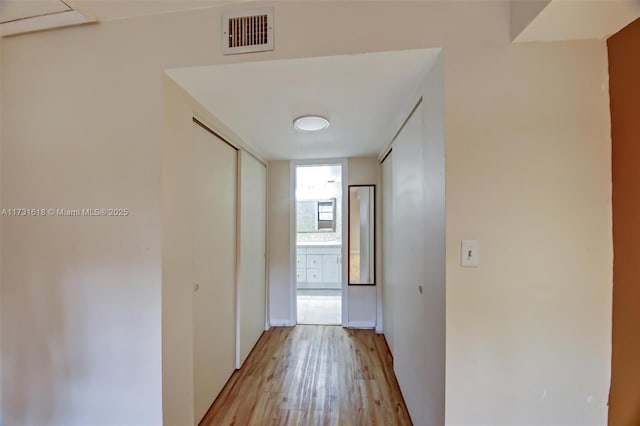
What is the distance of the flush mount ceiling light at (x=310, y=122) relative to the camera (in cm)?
170

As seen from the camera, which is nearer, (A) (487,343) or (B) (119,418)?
(A) (487,343)

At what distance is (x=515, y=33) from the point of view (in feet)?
3.34

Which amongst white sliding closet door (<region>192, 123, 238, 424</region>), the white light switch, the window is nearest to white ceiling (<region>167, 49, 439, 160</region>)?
white sliding closet door (<region>192, 123, 238, 424</region>)

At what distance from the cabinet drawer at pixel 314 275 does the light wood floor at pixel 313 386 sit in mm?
2012

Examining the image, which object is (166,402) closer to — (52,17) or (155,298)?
(155,298)

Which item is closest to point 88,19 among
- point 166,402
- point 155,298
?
point 155,298

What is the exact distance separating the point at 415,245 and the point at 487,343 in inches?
23.4

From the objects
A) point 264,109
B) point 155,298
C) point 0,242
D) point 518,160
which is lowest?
point 155,298

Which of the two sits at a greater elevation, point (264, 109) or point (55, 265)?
point (264, 109)

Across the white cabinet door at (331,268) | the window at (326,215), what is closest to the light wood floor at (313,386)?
the white cabinet door at (331,268)

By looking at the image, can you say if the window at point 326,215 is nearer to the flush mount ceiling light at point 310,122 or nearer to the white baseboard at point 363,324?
the white baseboard at point 363,324

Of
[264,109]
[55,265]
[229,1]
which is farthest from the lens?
[264,109]

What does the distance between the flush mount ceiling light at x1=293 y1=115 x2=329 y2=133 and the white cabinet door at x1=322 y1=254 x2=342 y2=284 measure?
3.36m

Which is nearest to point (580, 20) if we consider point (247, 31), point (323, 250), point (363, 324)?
point (247, 31)
